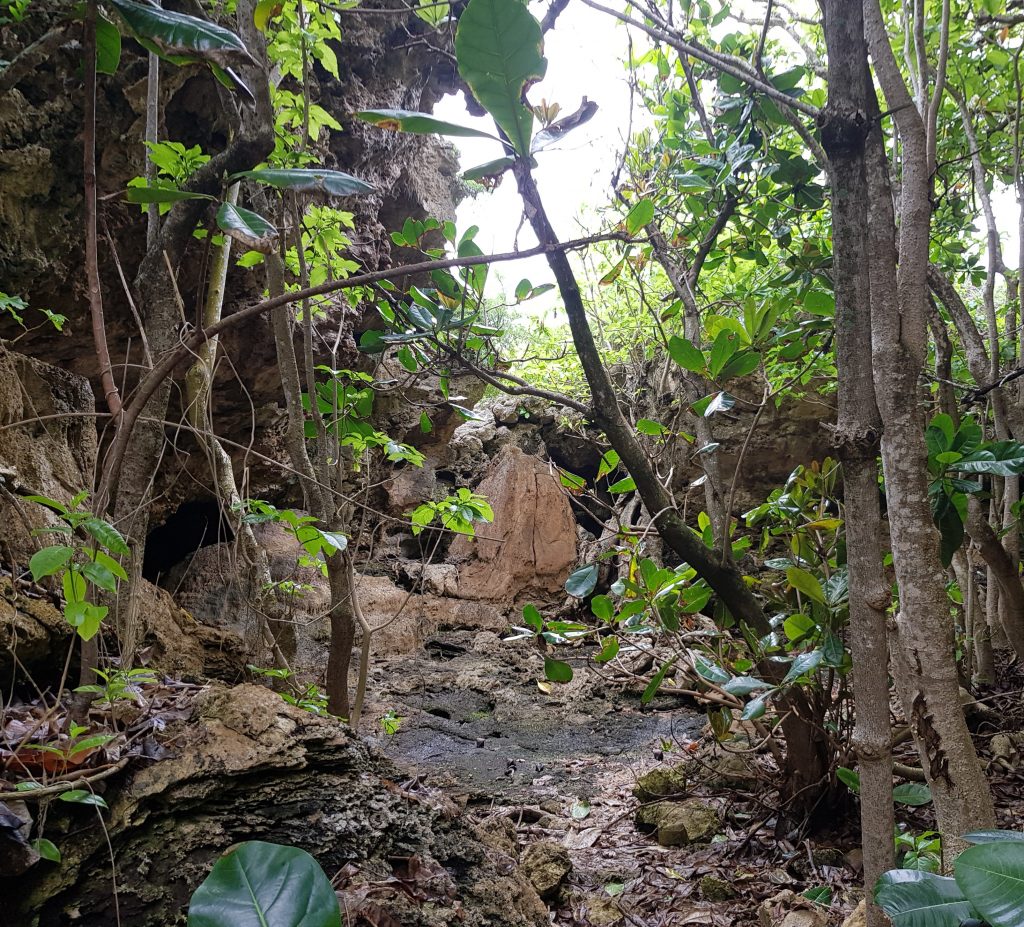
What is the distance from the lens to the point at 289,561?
6.60 m

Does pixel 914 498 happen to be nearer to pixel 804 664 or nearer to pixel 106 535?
pixel 804 664

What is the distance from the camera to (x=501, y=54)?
Result: 1103 mm

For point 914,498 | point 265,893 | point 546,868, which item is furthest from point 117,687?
point 914,498

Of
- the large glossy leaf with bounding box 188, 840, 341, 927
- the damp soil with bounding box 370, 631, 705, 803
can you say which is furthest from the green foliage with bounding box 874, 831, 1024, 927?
the damp soil with bounding box 370, 631, 705, 803

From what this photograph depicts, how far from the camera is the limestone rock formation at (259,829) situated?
1.22 meters

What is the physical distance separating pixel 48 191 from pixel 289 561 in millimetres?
4056

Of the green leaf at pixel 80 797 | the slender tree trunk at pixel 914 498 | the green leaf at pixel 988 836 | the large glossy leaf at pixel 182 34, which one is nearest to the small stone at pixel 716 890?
the slender tree trunk at pixel 914 498

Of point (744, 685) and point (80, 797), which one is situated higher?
point (744, 685)

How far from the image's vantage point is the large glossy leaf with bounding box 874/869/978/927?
2.22 feet

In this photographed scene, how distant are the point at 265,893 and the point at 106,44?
5.11ft

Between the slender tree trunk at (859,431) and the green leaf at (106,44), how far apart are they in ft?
4.74

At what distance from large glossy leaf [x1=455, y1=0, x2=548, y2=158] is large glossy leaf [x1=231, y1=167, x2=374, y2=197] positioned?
275mm

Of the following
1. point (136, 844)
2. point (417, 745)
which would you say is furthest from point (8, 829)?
point (417, 745)

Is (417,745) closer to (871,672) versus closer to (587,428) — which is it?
(871,672)
